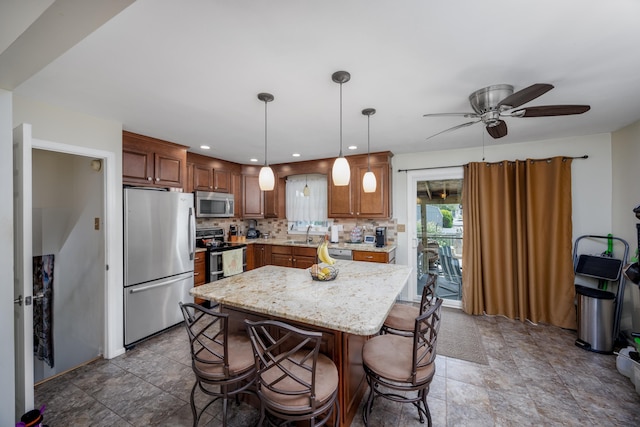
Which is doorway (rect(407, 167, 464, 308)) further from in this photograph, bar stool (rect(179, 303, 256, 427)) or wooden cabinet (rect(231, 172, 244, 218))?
bar stool (rect(179, 303, 256, 427))

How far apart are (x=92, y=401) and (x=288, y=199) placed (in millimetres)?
3792

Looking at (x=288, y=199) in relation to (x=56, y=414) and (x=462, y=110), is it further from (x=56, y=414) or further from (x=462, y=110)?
(x=56, y=414)

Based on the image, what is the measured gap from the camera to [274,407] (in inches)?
50.1

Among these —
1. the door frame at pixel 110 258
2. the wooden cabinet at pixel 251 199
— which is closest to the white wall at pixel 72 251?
the door frame at pixel 110 258

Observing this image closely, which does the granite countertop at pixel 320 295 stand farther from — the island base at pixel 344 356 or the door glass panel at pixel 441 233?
the door glass panel at pixel 441 233

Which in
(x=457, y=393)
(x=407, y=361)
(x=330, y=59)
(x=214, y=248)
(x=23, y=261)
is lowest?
(x=457, y=393)

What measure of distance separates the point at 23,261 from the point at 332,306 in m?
1.88

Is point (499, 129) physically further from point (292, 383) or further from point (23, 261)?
point (23, 261)

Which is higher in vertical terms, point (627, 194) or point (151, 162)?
point (151, 162)

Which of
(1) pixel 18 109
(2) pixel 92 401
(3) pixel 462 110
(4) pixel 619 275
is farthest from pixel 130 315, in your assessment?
(4) pixel 619 275

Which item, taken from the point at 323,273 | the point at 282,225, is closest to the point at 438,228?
the point at 323,273

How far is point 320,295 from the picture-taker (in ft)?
5.86

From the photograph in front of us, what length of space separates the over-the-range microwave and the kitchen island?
213cm

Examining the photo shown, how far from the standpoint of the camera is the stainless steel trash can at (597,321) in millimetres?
2602
